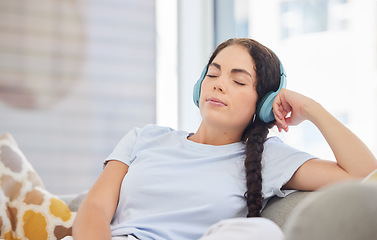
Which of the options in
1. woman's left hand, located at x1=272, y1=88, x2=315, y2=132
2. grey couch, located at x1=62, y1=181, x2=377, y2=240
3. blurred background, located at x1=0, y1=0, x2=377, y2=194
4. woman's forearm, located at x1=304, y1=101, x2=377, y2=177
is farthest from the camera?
blurred background, located at x1=0, y1=0, x2=377, y2=194

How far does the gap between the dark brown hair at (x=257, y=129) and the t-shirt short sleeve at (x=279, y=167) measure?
1.2 inches

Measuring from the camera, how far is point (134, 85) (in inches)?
132

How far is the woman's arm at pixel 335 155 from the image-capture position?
1.31m

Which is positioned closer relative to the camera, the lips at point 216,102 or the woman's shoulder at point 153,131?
the lips at point 216,102

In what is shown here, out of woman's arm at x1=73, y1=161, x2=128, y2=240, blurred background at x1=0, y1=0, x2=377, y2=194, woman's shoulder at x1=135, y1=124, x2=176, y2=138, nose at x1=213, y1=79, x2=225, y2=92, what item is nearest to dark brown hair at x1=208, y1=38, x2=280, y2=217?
nose at x1=213, y1=79, x2=225, y2=92

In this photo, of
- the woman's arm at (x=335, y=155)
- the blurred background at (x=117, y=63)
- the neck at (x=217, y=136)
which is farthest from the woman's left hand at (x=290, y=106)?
the blurred background at (x=117, y=63)

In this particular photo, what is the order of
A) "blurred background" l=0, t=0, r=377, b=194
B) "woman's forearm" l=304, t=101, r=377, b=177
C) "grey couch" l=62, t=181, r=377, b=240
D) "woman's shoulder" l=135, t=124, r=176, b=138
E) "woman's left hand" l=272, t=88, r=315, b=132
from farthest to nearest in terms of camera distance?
"blurred background" l=0, t=0, r=377, b=194
"woman's shoulder" l=135, t=124, r=176, b=138
"woman's left hand" l=272, t=88, r=315, b=132
"woman's forearm" l=304, t=101, r=377, b=177
"grey couch" l=62, t=181, r=377, b=240

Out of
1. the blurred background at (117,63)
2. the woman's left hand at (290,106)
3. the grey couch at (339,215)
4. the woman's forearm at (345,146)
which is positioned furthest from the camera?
the blurred background at (117,63)

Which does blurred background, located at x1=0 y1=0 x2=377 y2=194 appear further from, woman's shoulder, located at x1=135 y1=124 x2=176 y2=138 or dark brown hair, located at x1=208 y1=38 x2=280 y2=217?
woman's shoulder, located at x1=135 y1=124 x2=176 y2=138

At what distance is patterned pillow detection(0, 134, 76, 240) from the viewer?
1.73 meters

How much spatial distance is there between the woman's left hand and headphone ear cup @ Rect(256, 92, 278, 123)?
2 cm

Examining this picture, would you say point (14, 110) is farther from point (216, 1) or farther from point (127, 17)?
point (216, 1)

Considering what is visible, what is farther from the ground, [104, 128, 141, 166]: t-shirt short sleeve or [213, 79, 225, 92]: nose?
[213, 79, 225, 92]: nose

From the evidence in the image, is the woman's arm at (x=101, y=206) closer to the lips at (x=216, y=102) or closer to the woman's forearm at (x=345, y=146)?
the lips at (x=216, y=102)
